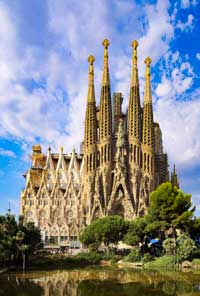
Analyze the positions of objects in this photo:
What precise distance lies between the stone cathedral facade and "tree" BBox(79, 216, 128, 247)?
1395cm

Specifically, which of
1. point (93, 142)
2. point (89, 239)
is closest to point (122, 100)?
point (93, 142)

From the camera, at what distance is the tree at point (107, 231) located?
42188 millimetres

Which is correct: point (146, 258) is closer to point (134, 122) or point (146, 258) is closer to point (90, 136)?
point (90, 136)

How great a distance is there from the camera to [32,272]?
3238cm

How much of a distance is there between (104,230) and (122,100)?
31.1 m

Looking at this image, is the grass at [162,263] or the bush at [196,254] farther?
the bush at [196,254]

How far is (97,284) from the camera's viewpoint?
24844 mm

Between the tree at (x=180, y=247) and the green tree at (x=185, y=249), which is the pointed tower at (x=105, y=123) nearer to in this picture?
the tree at (x=180, y=247)

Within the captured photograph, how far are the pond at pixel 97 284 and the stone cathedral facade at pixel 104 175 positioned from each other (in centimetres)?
2793

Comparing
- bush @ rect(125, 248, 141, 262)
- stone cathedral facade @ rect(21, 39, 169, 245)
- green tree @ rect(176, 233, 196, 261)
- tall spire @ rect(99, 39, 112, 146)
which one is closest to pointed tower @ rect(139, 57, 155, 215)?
stone cathedral facade @ rect(21, 39, 169, 245)

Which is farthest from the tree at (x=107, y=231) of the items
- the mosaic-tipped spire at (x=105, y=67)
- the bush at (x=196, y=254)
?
the mosaic-tipped spire at (x=105, y=67)

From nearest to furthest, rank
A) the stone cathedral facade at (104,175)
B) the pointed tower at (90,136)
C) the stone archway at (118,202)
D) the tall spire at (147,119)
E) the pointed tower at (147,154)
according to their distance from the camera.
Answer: the pointed tower at (147,154)
the stone archway at (118,202)
the stone cathedral facade at (104,175)
the pointed tower at (90,136)
the tall spire at (147,119)

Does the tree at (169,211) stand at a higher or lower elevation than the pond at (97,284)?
higher

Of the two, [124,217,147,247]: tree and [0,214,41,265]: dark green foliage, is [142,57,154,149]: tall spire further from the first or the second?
[0,214,41,265]: dark green foliage
